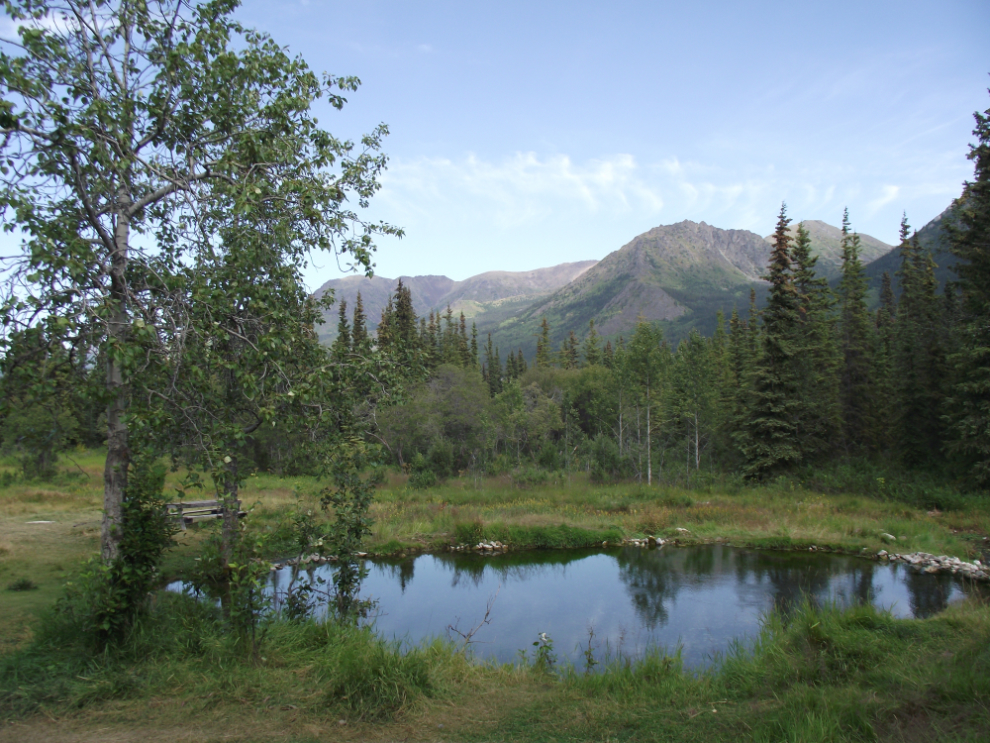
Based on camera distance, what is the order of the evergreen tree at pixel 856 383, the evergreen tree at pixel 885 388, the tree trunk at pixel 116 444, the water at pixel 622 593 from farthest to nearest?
the evergreen tree at pixel 856 383 < the evergreen tree at pixel 885 388 < the water at pixel 622 593 < the tree trunk at pixel 116 444

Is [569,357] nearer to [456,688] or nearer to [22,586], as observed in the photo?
[22,586]

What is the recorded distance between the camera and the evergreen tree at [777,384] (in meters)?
28.8

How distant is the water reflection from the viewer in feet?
40.0

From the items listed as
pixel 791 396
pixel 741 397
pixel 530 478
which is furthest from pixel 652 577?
pixel 741 397

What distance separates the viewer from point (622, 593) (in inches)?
614

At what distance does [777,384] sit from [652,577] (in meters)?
16.5

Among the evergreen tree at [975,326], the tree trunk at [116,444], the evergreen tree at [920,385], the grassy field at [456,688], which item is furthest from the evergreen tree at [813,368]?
the tree trunk at [116,444]

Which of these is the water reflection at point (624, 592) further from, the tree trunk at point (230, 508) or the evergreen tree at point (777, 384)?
the evergreen tree at point (777, 384)

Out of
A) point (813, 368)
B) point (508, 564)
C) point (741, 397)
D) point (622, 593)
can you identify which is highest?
point (813, 368)

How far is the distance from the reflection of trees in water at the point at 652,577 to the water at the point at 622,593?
0.03 meters

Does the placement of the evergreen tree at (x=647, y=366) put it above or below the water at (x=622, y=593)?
above

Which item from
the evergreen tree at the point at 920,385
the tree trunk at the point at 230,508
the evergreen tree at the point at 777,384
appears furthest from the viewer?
the evergreen tree at the point at 777,384

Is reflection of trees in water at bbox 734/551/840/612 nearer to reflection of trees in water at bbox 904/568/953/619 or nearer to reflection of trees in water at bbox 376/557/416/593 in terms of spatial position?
reflection of trees in water at bbox 904/568/953/619

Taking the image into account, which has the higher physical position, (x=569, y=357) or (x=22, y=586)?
(x=569, y=357)
